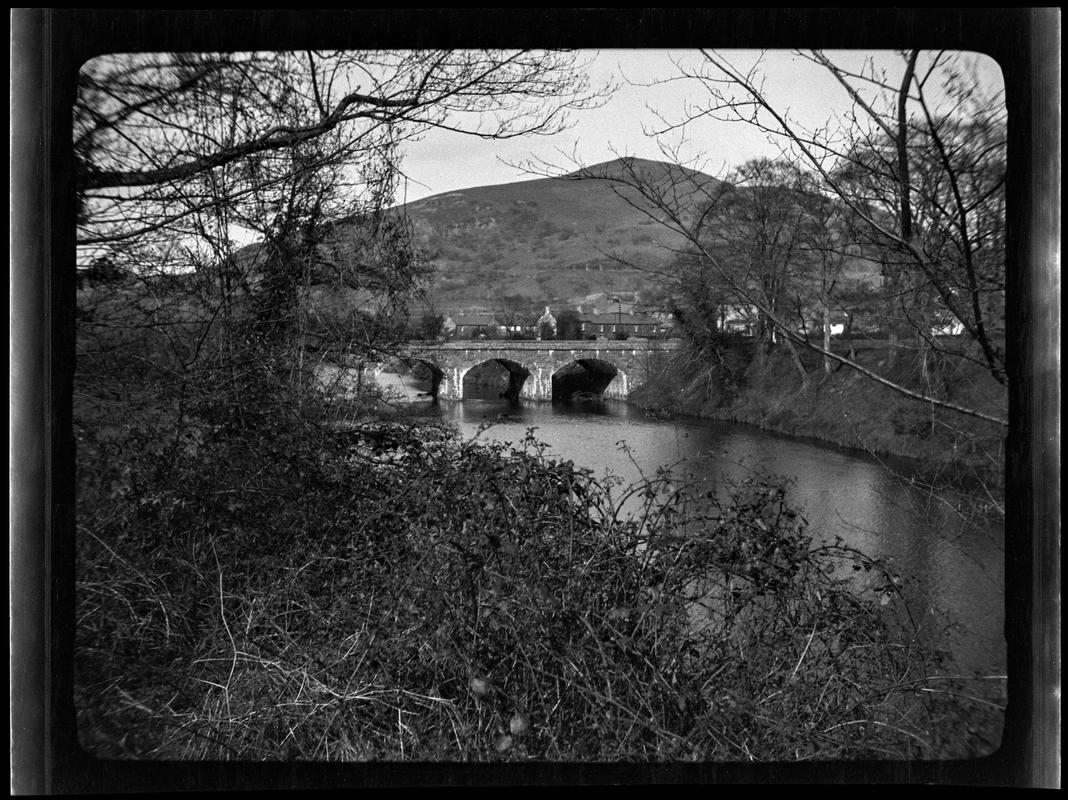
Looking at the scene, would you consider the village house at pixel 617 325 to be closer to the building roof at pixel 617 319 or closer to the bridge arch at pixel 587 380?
the building roof at pixel 617 319

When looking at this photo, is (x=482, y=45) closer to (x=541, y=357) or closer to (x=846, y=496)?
(x=541, y=357)

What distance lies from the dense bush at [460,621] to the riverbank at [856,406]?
0.61m

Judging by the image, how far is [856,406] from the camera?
4.85 m

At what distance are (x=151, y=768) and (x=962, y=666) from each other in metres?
2.89

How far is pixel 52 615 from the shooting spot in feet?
6.98

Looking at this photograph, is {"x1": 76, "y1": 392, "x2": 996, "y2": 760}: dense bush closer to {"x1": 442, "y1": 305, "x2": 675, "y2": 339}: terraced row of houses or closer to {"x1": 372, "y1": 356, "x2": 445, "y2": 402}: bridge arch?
{"x1": 372, "y1": 356, "x2": 445, "y2": 402}: bridge arch

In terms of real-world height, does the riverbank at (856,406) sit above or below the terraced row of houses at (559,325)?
below

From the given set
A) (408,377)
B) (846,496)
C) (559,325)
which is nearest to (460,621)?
(408,377)

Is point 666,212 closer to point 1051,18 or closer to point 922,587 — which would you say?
point 1051,18

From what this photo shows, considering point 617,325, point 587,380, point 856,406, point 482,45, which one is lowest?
point 856,406

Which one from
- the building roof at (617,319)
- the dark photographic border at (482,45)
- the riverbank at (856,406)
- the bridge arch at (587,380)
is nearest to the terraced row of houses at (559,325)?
the building roof at (617,319)

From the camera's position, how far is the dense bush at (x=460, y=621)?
2.24 m

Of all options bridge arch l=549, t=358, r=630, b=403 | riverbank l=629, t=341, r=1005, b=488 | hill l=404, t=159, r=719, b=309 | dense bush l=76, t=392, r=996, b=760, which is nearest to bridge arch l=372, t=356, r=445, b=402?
hill l=404, t=159, r=719, b=309

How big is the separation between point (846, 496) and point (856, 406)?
96 centimetres
